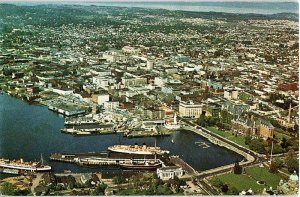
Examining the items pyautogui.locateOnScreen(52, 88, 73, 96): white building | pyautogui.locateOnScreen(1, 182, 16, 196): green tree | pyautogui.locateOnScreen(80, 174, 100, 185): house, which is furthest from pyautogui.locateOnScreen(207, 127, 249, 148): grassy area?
pyautogui.locateOnScreen(1, 182, 16, 196): green tree

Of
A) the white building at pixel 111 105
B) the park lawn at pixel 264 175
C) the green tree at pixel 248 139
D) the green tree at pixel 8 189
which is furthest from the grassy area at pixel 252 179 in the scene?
the green tree at pixel 8 189

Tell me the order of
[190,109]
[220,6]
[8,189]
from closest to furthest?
1. [8,189]
2. [220,6]
3. [190,109]

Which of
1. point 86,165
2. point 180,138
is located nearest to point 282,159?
point 180,138

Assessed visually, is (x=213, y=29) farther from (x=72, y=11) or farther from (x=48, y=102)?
(x=48, y=102)

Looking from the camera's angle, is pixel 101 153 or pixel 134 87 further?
pixel 134 87

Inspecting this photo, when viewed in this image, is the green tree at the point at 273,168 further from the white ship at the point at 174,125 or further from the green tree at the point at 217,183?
the white ship at the point at 174,125

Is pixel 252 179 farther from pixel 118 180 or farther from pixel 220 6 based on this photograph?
pixel 220 6

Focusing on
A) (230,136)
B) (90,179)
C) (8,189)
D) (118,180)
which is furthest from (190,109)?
(8,189)
